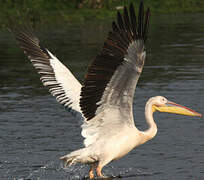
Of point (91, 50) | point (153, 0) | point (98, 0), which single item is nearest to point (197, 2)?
point (153, 0)

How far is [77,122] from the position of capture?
10680mm

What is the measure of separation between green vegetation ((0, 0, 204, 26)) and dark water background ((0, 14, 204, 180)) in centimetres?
735

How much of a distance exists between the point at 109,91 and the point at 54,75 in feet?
5.18

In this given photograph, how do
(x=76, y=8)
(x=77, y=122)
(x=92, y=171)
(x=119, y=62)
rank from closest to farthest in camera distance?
1. (x=119, y=62)
2. (x=92, y=171)
3. (x=77, y=122)
4. (x=76, y=8)

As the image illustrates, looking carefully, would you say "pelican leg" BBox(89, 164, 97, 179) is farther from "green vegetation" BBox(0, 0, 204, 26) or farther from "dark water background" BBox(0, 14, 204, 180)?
"green vegetation" BBox(0, 0, 204, 26)

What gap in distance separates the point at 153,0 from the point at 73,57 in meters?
15.8

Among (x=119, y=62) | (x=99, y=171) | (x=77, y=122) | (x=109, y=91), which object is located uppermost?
(x=119, y=62)

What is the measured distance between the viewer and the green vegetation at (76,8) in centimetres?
2824

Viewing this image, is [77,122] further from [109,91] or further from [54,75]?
[109,91]

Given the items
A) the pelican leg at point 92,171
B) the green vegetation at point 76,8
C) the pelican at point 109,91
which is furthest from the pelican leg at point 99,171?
the green vegetation at point 76,8

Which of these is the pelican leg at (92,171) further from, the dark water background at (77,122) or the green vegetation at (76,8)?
the green vegetation at (76,8)

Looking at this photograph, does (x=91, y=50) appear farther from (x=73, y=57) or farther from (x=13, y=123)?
(x=13, y=123)

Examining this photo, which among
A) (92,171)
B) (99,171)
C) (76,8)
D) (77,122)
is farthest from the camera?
(76,8)

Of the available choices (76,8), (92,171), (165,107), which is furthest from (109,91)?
(76,8)
